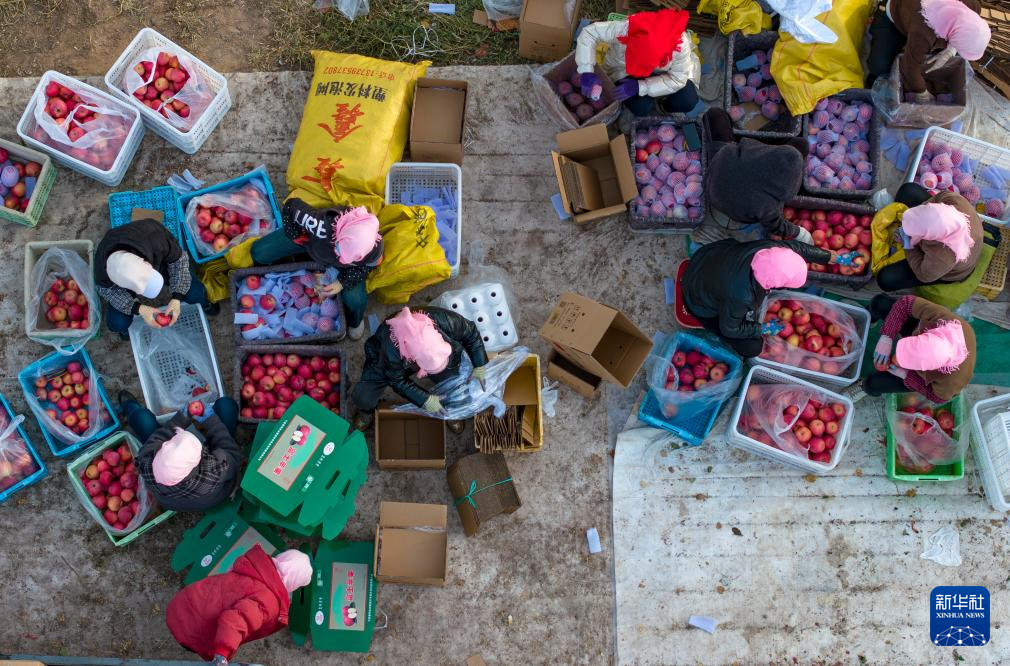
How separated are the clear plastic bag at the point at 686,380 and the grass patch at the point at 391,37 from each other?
2.61 metres

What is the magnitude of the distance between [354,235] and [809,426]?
10.7ft

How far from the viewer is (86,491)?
16.3 ft

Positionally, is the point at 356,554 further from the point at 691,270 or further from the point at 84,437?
the point at 691,270

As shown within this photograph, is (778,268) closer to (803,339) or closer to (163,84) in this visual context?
(803,339)

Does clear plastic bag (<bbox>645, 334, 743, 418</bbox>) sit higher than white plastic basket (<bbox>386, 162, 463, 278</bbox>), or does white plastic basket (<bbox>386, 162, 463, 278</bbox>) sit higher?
white plastic basket (<bbox>386, 162, 463, 278</bbox>)

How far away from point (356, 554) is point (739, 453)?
109 inches

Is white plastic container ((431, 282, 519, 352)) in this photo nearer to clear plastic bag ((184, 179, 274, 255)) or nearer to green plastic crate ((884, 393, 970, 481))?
clear plastic bag ((184, 179, 274, 255))

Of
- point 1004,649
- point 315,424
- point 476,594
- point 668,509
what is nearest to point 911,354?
point 668,509

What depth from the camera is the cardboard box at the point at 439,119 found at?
548 cm

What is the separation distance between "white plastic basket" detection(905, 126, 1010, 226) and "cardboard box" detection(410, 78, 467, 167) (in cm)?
330

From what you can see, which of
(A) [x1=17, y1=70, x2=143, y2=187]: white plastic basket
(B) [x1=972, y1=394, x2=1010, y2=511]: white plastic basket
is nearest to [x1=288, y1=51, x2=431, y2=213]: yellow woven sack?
(A) [x1=17, y1=70, x2=143, y2=187]: white plastic basket

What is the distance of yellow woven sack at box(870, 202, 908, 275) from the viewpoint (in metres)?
5.25

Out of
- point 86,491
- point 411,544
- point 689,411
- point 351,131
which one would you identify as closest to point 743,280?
point 689,411

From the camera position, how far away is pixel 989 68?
229 inches
